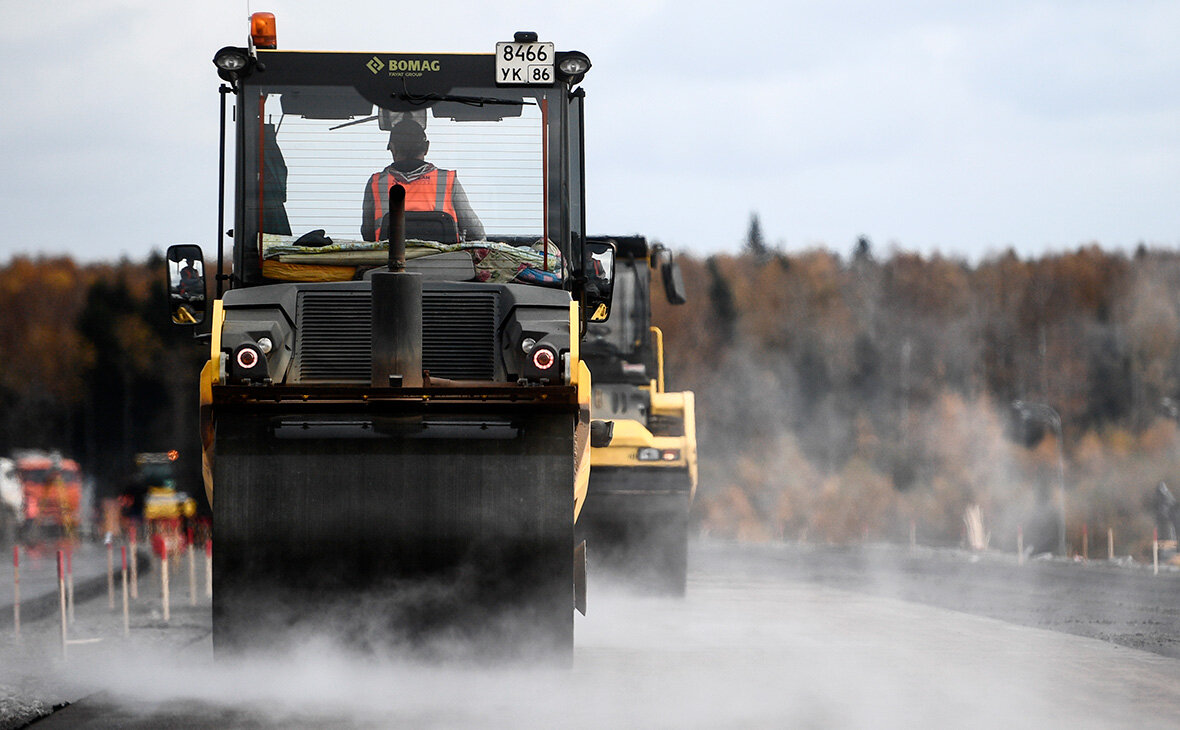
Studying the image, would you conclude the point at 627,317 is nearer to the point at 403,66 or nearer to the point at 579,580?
the point at 403,66

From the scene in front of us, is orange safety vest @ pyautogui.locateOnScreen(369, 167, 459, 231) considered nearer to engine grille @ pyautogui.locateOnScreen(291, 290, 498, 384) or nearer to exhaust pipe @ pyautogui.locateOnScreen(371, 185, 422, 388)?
engine grille @ pyautogui.locateOnScreen(291, 290, 498, 384)

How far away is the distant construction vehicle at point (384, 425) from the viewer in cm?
907

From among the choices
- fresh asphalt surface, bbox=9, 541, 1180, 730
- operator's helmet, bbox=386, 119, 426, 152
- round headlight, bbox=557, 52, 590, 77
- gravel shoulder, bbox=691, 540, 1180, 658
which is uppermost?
round headlight, bbox=557, 52, 590, 77

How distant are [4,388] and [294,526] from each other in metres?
81.2

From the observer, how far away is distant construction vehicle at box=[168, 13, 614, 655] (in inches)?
357

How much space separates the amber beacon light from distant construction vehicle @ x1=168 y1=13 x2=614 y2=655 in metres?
0.98

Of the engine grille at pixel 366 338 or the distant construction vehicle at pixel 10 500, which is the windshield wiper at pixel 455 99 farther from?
the distant construction vehicle at pixel 10 500

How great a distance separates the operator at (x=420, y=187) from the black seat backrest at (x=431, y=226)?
0.02 m

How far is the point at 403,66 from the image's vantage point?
10.5 meters

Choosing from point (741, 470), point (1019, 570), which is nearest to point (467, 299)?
point (1019, 570)

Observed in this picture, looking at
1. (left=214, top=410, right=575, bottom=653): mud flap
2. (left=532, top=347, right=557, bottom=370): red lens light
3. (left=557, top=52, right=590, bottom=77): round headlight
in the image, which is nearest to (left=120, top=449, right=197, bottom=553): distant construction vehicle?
(left=557, top=52, right=590, bottom=77): round headlight

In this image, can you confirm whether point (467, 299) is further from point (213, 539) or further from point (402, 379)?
point (213, 539)

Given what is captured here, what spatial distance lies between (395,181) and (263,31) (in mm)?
1329

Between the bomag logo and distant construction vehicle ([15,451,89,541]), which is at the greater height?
the bomag logo
